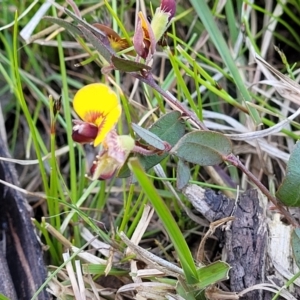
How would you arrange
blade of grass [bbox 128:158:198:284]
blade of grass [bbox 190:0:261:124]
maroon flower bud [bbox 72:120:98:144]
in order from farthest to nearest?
blade of grass [bbox 190:0:261:124] → maroon flower bud [bbox 72:120:98:144] → blade of grass [bbox 128:158:198:284]

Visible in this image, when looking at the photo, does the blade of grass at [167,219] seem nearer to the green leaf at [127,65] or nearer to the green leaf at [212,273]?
the green leaf at [212,273]

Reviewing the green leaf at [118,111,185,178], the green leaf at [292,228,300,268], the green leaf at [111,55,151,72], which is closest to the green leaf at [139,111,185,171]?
the green leaf at [118,111,185,178]

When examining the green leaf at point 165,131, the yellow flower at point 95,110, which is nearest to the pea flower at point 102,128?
the yellow flower at point 95,110

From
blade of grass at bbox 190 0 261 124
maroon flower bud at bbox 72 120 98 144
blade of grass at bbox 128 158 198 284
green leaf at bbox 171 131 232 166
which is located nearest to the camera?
blade of grass at bbox 128 158 198 284

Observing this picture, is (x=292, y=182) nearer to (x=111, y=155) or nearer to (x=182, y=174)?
(x=182, y=174)

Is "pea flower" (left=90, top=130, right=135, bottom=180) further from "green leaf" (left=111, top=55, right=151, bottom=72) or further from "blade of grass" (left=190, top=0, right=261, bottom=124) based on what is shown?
"blade of grass" (left=190, top=0, right=261, bottom=124)

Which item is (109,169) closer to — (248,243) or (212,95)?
(248,243)

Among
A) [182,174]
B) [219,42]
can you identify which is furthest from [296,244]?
[219,42]
